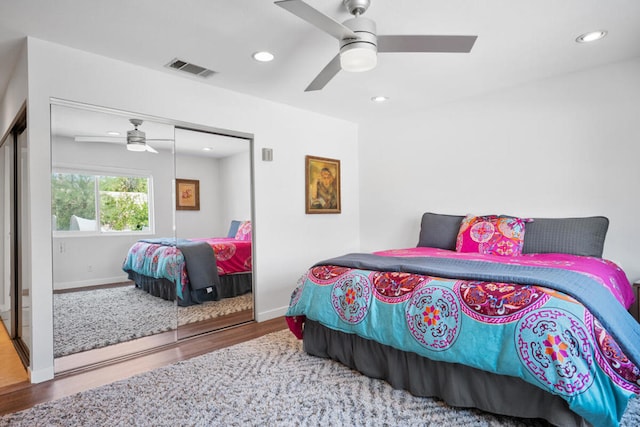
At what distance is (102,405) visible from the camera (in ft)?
6.60

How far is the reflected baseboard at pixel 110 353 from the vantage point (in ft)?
8.23

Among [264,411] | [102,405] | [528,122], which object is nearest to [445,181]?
[528,122]

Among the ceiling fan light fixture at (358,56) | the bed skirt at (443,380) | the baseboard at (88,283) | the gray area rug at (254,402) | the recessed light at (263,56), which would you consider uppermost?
the recessed light at (263,56)

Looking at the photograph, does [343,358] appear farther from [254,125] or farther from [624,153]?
[624,153]

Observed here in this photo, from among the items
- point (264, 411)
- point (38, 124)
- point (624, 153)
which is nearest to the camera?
point (264, 411)

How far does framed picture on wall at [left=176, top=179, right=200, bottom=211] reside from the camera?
322 cm

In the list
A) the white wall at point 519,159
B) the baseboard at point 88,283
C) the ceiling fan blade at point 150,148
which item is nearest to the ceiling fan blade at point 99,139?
the ceiling fan blade at point 150,148

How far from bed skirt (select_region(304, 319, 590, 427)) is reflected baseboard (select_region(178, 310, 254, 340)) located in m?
1.20

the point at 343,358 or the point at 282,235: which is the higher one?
the point at 282,235

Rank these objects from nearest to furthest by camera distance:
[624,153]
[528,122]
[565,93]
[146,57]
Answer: [146,57]
[624,153]
[565,93]
[528,122]

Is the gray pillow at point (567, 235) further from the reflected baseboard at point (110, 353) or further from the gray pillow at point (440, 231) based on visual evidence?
the reflected baseboard at point (110, 353)

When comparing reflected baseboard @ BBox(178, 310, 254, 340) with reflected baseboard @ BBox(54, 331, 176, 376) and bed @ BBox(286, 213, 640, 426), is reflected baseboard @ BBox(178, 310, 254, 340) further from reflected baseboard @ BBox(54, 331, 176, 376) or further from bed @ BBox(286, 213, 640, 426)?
bed @ BBox(286, 213, 640, 426)

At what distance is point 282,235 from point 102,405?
7.12 ft

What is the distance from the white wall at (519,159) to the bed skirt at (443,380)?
1.93 m
